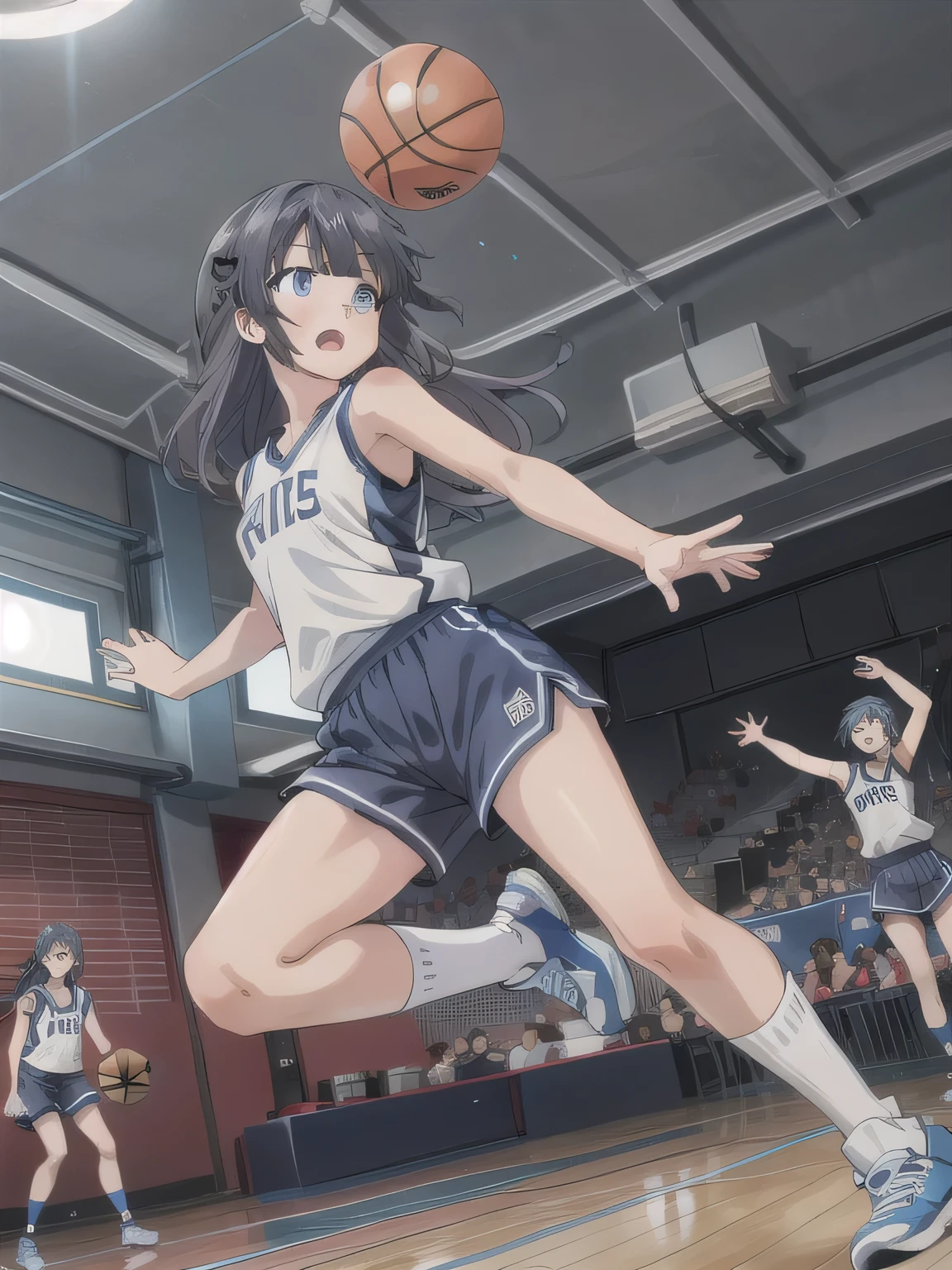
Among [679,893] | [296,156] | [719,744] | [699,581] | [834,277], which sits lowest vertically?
[679,893]

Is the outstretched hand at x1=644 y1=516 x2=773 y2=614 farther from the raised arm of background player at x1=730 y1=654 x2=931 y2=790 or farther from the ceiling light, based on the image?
the raised arm of background player at x1=730 y1=654 x2=931 y2=790

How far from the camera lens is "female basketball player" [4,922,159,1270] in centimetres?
323

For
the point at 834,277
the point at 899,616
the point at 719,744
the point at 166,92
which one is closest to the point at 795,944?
the point at 719,744

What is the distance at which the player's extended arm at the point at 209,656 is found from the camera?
2209 mm

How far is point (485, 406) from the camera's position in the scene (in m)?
2.27

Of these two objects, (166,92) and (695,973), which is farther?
(166,92)

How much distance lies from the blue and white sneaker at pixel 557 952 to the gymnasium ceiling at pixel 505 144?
186 cm

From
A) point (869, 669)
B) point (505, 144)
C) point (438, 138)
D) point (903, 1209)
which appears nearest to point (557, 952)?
point (903, 1209)

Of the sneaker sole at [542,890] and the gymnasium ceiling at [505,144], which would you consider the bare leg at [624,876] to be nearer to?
the sneaker sole at [542,890]

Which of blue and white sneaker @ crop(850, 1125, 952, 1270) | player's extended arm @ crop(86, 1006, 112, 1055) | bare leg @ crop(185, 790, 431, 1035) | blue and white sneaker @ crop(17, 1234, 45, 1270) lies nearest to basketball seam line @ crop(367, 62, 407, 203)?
bare leg @ crop(185, 790, 431, 1035)

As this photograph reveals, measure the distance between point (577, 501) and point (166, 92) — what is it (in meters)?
2.23

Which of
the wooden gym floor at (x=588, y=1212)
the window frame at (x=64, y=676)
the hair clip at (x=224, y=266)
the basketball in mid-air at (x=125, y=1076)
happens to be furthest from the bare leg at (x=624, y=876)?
the basketball in mid-air at (x=125, y=1076)

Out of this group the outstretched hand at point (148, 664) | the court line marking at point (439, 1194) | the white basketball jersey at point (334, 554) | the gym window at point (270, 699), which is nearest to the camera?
the white basketball jersey at point (334, 554)

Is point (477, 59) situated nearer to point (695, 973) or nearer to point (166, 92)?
point (166, 92)
